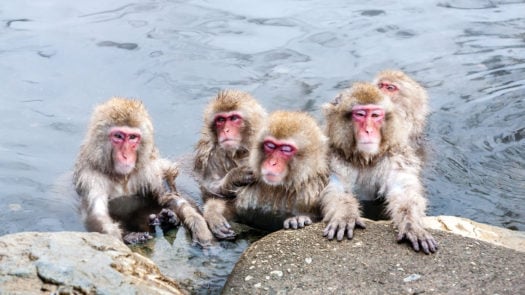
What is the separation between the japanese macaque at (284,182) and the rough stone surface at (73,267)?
1.48 metres

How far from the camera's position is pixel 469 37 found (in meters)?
11.9

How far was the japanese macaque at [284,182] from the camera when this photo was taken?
6.56m

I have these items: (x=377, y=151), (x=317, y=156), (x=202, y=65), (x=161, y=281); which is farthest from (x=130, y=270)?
(x=202, y=65)

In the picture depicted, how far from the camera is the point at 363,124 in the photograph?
6828 millimetres

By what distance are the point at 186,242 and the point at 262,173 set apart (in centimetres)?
79

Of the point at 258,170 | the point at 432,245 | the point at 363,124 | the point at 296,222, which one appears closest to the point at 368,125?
the point at 363,124

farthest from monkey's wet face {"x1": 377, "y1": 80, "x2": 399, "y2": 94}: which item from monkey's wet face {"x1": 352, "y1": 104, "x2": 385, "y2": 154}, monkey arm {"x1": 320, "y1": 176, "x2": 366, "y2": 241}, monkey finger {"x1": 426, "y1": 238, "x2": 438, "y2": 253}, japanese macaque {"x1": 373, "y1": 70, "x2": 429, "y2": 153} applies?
monkey finger {"x1": 426, "y1": 238, "x2": 438, "y2": 253}

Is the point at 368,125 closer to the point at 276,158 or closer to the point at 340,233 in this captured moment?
the point at 276,158

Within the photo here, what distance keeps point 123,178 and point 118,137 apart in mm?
475

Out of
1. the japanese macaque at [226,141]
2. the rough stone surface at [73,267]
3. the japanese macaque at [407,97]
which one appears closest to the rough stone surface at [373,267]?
the rough stone surface at [73,267]

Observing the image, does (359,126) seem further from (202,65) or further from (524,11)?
(524,11)

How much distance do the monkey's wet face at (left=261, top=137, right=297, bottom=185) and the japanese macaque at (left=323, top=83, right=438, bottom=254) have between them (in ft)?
1.54

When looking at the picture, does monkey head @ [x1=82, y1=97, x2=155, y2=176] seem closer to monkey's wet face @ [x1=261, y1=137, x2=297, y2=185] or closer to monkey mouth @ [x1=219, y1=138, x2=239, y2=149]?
monkey mouth @ [x1=219, y1=138, x2=239, y2=149]

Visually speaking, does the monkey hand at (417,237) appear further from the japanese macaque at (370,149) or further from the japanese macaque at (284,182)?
the japanese macaque at (370,149)
